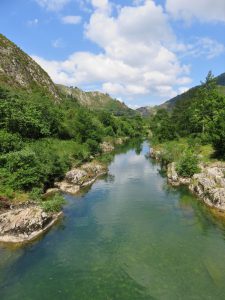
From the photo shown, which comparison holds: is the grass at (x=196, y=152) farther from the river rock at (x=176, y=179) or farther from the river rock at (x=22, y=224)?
the river rock at (x=22, y=224)

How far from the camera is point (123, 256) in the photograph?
29203 mm

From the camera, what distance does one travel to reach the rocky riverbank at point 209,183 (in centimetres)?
4156

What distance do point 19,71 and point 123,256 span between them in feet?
441

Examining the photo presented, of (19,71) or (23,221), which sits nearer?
(23,221)

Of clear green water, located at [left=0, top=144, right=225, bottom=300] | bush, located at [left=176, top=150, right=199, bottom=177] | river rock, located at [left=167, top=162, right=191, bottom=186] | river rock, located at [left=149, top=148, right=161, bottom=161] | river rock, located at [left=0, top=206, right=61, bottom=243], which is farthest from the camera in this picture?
river rock, located at [left=149, top=148, right=161, bottom=161]

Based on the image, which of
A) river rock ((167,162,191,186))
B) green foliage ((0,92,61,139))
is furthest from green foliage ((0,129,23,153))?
river rock ((167,162,191,186))

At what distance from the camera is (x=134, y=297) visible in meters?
23.2

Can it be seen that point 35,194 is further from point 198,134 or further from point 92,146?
point 198,134

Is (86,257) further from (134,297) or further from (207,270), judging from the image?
(207,270)

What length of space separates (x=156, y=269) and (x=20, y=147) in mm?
34977

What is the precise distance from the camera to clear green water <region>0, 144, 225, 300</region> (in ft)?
79.3

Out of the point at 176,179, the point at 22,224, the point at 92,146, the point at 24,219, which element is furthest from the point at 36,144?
the point at 176,179

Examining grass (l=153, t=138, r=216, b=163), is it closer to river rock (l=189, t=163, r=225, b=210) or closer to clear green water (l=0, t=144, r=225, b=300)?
river rock (l=189, t=163, r=225, b=210)

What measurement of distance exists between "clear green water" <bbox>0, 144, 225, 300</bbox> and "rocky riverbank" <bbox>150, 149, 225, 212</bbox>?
200 cm
